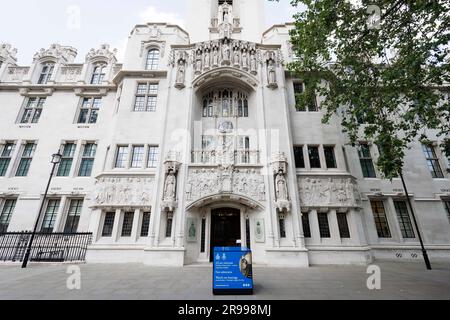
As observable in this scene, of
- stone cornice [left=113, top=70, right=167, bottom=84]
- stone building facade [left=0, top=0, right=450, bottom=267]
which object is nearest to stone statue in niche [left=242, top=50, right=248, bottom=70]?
stone building facade [left=0, top=0, right=450, bottom=267]

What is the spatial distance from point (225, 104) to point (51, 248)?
14.6 m

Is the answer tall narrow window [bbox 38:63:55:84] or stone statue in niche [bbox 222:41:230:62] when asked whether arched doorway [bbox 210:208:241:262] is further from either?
tall narrow window [bbox 38:63:55:84]

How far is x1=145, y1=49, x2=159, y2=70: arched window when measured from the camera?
16.5 meters

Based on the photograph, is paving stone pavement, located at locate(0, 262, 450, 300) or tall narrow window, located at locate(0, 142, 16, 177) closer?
paving stone pavement, located at locate(0, 262, 450, 300)

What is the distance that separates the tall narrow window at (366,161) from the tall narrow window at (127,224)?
638 inches

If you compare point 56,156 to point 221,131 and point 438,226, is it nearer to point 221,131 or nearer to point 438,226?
point 221,131

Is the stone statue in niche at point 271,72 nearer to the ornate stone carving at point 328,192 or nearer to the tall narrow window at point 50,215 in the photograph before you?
the ornate stone carving at point 328,192

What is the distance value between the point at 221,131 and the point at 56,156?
1024cm

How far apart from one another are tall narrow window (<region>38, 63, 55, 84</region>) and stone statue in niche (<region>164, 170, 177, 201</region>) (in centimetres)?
1613

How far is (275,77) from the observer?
46.4 feet

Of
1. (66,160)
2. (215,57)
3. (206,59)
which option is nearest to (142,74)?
(206,59)

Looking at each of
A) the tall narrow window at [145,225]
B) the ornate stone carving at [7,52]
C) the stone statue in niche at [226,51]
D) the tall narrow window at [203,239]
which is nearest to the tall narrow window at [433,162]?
the stone statue in niche at [226,51]

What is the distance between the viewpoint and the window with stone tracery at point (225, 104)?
14.8m

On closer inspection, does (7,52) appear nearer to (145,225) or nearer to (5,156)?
(5,156)
